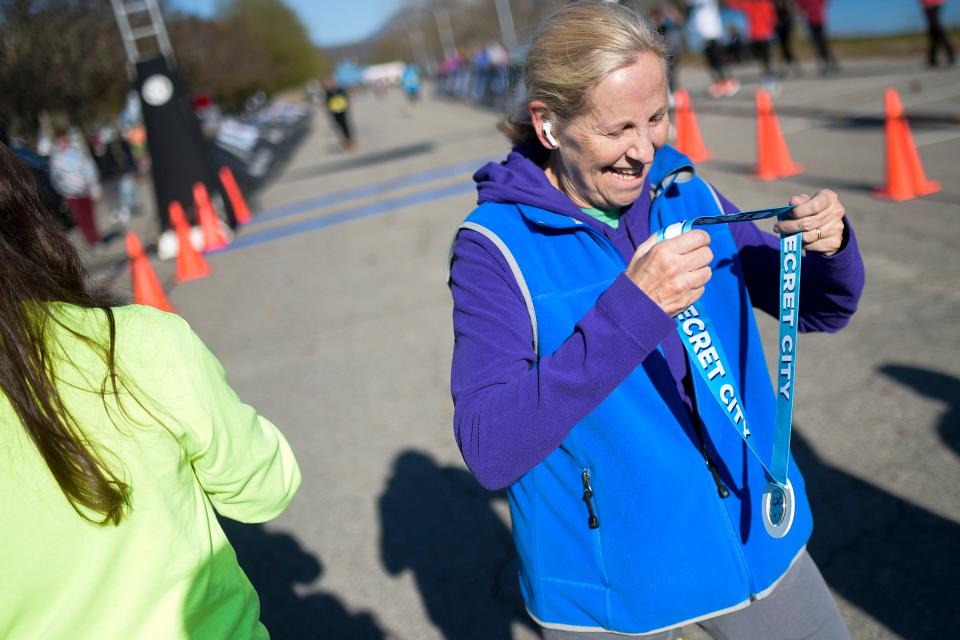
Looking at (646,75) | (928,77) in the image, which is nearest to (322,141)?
(928,77)

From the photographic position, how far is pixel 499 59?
34656 mm

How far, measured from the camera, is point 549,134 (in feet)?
6.47

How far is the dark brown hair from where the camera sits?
4.32 feet

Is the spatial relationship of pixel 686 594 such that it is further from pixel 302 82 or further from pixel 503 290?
pixel 302 82

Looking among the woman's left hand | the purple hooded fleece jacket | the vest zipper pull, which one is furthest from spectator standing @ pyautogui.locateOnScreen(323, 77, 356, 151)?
the vest zipper pull

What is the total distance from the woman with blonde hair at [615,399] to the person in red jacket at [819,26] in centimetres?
1744

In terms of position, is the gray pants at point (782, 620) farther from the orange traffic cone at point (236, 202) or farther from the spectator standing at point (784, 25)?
the spectator standing at point (784, 25)

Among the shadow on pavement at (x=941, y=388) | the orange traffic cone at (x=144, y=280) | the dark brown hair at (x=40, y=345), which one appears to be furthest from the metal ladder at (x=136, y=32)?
the dark brown hair at (x=40, y=345)

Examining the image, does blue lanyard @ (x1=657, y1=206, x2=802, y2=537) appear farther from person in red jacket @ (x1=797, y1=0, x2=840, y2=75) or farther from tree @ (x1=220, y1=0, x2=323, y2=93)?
tree @ (x1=220, y1=0, x2=323, y2=93)

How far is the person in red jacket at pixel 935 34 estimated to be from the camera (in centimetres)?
1402

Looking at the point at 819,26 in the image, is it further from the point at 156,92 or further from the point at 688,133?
the point at 156,92

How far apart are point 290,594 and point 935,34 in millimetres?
15446

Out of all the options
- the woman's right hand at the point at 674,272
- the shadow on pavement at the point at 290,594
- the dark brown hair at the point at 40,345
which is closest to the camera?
the dark brown hair at the point at 40,345

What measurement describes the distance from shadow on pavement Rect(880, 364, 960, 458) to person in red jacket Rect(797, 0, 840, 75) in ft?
47.6
